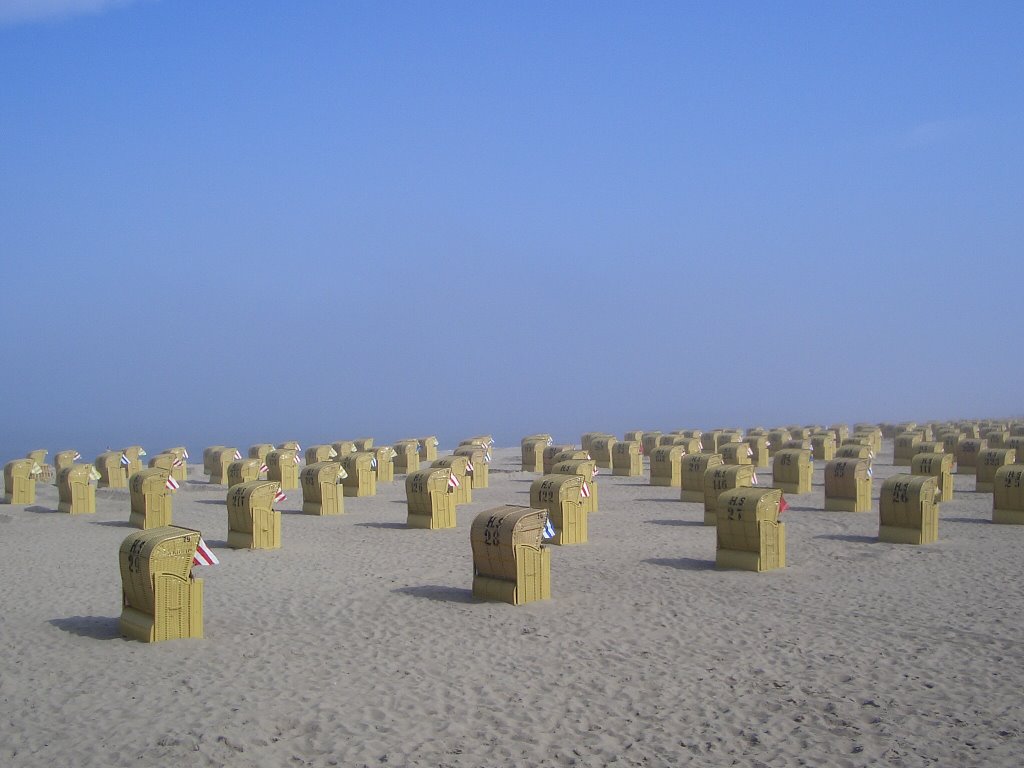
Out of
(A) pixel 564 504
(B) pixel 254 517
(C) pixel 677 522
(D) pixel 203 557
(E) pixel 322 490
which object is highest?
(D) pixel 203 557

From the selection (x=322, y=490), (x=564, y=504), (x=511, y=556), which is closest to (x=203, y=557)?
(x=511, y=556)

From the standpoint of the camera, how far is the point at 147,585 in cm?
1089

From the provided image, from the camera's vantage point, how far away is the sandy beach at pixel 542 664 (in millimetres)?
7867

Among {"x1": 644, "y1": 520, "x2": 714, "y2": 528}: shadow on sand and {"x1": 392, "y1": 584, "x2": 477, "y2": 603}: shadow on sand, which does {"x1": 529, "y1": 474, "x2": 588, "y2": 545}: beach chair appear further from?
{"x1": 392, "y1": 584, "x2": 477, "y2": 603}: shadow on sand

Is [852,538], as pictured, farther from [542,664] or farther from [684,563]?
[542,664]

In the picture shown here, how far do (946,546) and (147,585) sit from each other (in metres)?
13.1

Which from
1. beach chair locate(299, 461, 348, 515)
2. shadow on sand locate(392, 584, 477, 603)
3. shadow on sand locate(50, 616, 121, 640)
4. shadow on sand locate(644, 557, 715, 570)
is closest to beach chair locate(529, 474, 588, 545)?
shadow on sand locate(644, 557, 715, 570)

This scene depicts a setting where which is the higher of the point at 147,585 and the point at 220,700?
the point at 147,585

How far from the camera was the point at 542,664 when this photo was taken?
10094 mm

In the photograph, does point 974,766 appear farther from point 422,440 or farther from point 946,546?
point 422,440

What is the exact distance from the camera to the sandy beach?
7.87 meters

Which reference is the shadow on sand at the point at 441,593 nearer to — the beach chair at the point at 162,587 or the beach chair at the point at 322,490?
the beach chair at the point at 162,587

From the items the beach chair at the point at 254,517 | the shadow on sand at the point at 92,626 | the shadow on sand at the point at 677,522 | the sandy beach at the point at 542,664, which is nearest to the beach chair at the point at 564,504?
the sandy beach at the point at 542,664

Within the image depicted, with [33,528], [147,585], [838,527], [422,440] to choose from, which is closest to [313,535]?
[33,528]
